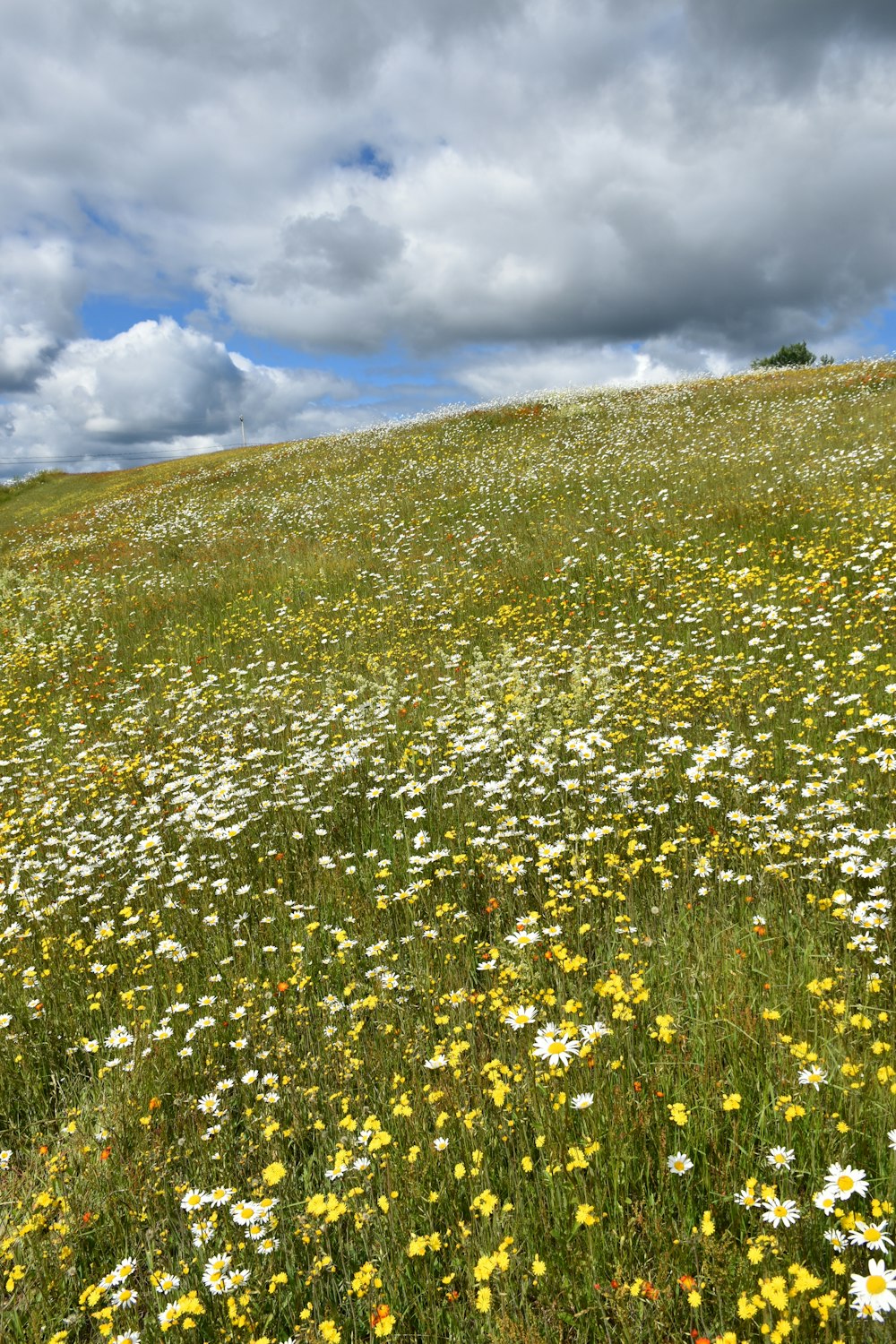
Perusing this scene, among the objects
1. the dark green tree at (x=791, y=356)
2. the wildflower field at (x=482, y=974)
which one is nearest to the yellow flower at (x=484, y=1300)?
the wildflower field at (x=482, y=974)

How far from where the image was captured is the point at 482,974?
12.5ft

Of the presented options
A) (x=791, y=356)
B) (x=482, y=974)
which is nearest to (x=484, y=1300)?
(x=482, y=974)

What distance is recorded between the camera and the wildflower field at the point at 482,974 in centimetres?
231

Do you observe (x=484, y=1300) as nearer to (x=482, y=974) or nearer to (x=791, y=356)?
(x=482, y=974)

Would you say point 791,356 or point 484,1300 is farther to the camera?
point 791,356

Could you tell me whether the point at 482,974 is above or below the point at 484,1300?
below

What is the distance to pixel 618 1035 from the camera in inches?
118

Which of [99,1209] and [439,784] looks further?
[439,784]

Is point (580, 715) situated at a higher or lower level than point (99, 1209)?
higher

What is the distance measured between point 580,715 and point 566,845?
1.97 metres

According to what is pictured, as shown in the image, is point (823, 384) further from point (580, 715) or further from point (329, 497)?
point (580, 715)

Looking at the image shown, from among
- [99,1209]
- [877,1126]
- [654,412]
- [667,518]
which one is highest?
[654,412]

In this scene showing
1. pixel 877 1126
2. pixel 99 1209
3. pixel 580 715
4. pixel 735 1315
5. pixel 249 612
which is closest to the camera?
pixel 735 1315

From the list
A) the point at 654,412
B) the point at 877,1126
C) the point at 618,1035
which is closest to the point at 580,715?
the point at 618,1035
